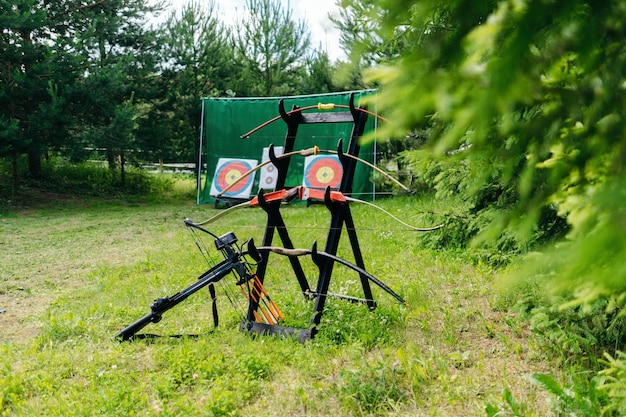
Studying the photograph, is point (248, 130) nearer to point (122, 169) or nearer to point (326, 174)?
point (122, 169)

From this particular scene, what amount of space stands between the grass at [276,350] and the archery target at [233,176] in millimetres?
6200

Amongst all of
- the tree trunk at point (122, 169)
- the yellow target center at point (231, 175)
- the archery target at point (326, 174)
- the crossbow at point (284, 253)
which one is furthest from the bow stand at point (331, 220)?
the tree trunk at point (122, 169)

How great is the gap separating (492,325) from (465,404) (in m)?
0.89

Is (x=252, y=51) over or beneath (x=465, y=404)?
over

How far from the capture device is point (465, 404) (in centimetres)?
222

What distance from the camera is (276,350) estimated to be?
2.91 m

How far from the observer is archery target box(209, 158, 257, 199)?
1152cm

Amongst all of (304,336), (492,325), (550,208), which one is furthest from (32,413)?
(550,208)

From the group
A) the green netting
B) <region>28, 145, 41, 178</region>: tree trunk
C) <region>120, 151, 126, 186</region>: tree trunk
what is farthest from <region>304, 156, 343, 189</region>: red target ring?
<region>28, 145, 41, 178</region>: tree trunk

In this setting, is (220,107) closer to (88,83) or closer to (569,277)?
(88,83)

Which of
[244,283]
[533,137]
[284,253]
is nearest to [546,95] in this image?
[533,137]

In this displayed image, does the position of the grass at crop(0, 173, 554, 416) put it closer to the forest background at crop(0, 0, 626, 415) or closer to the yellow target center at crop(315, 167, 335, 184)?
the forest background at crop(0, 0, 626, 415)

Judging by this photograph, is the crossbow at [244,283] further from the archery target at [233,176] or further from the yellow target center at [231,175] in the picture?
the yellow target center at [231,175]

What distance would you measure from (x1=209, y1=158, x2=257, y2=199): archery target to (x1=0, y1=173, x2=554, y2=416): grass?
6200 mm
